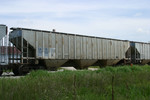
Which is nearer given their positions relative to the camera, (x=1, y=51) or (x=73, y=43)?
(x=1, y=51)

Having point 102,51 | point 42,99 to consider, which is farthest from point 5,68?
point 42,99

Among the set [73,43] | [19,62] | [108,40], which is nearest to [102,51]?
[108,40]

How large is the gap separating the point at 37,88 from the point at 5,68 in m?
10.9

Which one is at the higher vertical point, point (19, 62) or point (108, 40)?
point (108, 40)

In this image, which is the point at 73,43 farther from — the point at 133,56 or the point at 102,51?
the point at 133,56

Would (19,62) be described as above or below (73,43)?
below

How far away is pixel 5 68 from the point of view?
49.4ft

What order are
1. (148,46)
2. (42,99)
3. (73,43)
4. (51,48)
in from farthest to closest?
(148,46), (73,43), (51,48), (42,99)

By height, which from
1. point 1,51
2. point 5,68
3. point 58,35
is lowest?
point 5,68

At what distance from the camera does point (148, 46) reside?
1115 inches

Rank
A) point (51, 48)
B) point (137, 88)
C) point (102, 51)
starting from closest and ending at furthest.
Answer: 1. point (137, 88)
2. point (51, 48)
3. point (102, 51)

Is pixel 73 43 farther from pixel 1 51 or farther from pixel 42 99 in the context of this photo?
pixel 42 99

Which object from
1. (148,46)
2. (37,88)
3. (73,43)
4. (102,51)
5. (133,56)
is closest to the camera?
(37,88)

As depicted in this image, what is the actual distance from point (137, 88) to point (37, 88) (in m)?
3.40
